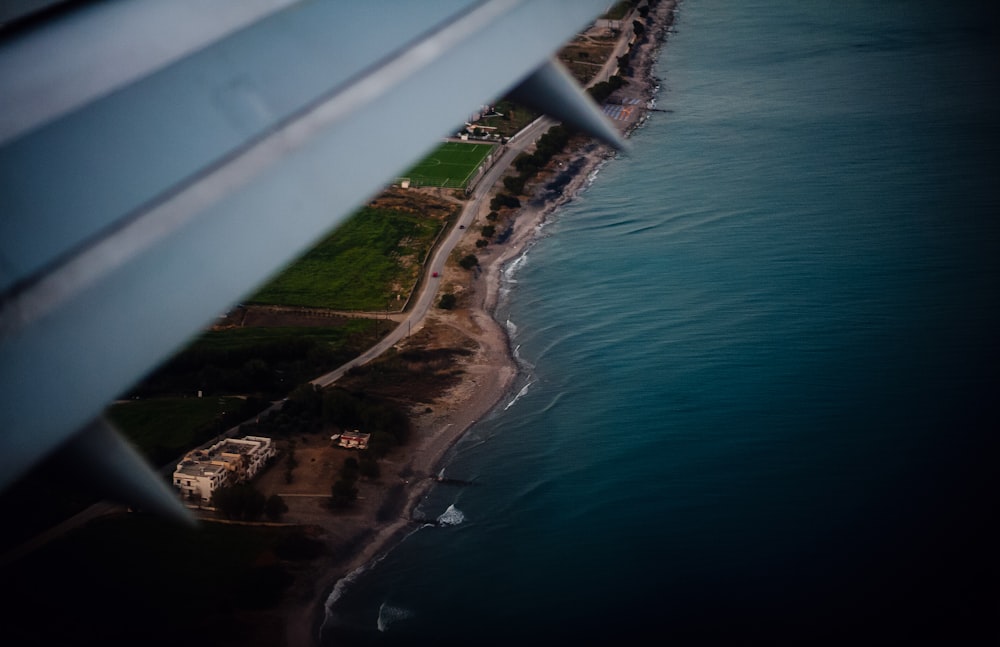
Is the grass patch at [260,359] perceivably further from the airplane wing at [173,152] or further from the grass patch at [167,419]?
the airplane wing at [173,152]

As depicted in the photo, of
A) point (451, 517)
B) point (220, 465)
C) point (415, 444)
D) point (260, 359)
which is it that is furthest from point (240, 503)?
point (260, 359)

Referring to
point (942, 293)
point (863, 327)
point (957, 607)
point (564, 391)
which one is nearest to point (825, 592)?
point (957, 607)

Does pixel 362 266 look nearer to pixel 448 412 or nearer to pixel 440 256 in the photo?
pixel 440 256

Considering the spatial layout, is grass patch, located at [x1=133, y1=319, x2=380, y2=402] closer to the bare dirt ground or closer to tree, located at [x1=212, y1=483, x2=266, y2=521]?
the bare dirt ground

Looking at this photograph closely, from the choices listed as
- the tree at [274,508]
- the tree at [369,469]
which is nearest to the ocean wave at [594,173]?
the tree at [369,469]

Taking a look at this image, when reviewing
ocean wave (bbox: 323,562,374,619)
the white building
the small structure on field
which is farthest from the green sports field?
ocean wave (bbox: 323,562,374,619)
